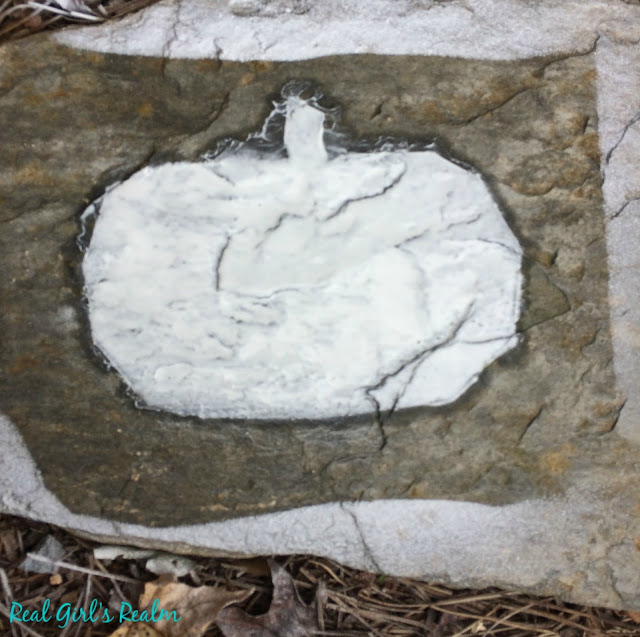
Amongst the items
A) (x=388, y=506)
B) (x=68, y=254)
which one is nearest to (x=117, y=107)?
(x=68, y=254)

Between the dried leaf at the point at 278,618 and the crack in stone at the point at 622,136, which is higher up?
the crack in stone at the point at 622,136

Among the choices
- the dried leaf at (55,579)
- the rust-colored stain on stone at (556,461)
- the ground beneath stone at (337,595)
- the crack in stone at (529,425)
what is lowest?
the ground beneath stone at (337,595)

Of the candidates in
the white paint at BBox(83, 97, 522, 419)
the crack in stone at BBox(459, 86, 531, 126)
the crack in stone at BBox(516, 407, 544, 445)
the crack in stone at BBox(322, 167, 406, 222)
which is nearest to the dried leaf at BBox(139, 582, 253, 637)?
the white paint at BBox(83, 97, 522, 419)

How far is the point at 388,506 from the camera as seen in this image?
1.13 m

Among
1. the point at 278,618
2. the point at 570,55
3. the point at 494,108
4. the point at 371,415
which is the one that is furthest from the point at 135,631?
the point at 570,55

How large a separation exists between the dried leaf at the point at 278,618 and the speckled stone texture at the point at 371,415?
8.6 inches

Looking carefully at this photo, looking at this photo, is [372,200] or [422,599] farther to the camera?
[422,599]

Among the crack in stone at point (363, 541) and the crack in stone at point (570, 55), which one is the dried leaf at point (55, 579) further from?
the crack in stone at point (570, 55)

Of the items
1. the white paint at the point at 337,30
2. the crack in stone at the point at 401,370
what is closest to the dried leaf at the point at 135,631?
the crack in stone at the point at 401,370

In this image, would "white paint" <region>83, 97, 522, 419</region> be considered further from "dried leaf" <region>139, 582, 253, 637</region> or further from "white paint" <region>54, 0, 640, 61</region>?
"dried leaf" <region>139, 582, 253, 637</region>

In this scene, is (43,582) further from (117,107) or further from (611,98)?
(611,98)

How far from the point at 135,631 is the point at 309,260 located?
663 mm

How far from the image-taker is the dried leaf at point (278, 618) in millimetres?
1215

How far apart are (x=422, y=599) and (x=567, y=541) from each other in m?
0.29
